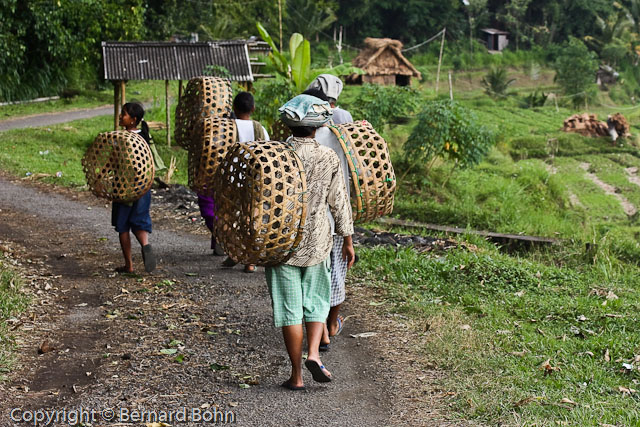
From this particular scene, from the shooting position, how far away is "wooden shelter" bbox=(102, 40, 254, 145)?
14531 millimetres

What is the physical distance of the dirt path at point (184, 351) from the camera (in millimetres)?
4289

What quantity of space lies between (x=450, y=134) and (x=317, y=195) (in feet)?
31.9

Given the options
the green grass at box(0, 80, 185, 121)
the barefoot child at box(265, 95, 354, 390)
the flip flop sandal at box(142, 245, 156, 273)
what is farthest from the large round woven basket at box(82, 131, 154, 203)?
the green grass at box(0, 80, 185, 121)

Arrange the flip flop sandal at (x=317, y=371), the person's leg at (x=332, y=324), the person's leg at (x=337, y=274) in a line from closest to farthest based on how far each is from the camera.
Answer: the flip flop sandal at (x=317, y=371) < the person's leg at (x=337, y=274) < the person's leg at (x=332, y=324)

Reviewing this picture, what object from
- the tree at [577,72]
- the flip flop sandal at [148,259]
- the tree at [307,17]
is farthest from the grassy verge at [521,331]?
the tree at [307,17]

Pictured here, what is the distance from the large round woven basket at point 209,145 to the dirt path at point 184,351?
102cm

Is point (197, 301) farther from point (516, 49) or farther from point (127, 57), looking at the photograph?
point (516, 49)

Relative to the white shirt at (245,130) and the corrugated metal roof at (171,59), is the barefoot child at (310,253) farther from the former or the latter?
the corrugated metal roof at (171,59)

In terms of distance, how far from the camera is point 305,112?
432 centimetres

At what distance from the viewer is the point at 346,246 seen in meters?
4.66

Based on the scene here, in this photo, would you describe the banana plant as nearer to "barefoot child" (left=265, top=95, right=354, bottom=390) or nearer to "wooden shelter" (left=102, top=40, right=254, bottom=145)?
"wooden shelter" (left=102, top=40, right=254, bottom=145)

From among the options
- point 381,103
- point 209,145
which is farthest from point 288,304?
point 381,103

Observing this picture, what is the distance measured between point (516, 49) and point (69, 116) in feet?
85.7

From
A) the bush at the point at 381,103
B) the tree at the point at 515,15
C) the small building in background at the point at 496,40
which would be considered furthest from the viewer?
the small building in background at the point at 496,40
